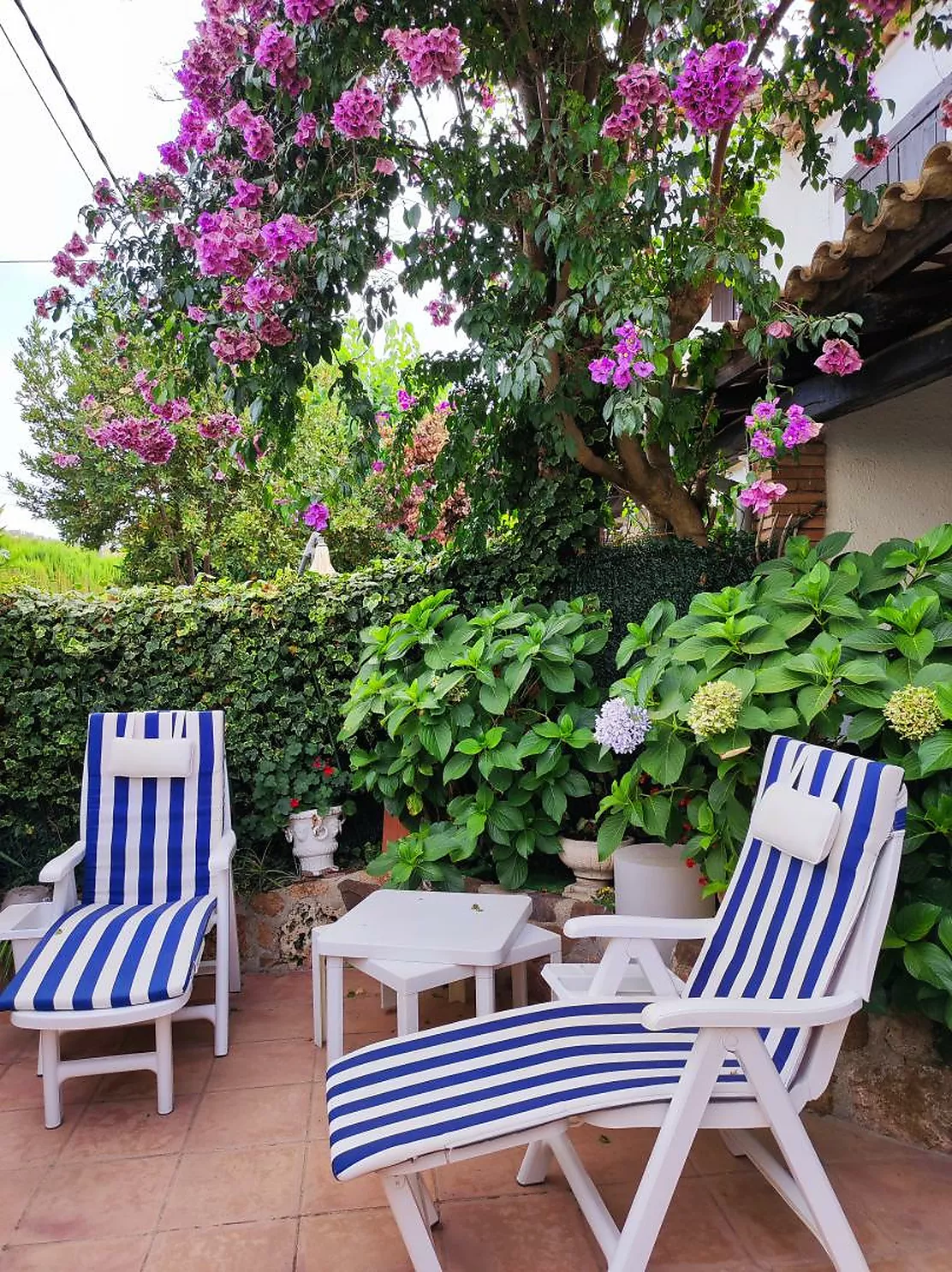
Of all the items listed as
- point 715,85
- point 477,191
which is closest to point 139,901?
point 477,191

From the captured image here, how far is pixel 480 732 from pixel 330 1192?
1.63m

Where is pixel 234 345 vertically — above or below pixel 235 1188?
above

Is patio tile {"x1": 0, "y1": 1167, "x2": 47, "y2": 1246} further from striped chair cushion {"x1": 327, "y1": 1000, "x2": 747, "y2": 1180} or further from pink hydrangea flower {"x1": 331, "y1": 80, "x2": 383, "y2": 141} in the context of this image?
pink hydrangea flower {"x1": 331, "y1": 80, "x2": 383, "y2": 141}

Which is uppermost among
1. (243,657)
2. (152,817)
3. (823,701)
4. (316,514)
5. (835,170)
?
(835,170)

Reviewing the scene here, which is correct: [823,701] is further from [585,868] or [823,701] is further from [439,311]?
[439,311]

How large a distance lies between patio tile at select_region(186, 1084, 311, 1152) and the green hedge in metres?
1.29

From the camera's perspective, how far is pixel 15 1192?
2.31m

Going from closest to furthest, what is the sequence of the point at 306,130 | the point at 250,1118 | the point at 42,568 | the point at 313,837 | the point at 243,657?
the point at 250,1118
the point at 306,130
the point at 313,837
the point at 243,657
the point at 42,568

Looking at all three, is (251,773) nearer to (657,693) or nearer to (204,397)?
(204,397)

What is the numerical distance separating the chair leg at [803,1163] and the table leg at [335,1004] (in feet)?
4.36

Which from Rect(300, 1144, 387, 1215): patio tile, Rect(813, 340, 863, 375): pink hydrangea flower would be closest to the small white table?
Rect(300, 1144, 387, 1215): patio tile

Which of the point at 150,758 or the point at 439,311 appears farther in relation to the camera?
the point at 439,311

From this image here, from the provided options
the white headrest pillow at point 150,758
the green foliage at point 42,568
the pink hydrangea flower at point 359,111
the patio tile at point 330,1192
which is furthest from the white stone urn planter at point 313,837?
the pink hydrangea flower at point 359,111

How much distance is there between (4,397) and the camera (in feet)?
51.3
